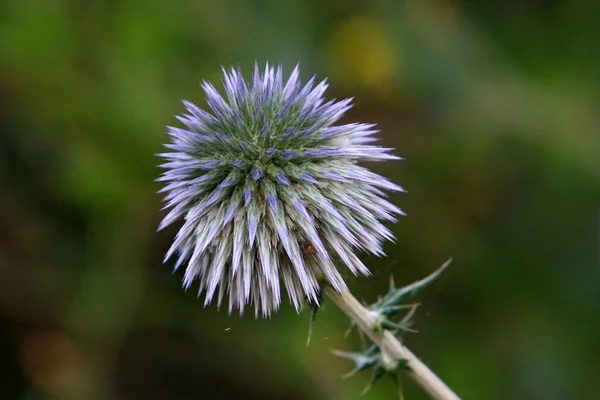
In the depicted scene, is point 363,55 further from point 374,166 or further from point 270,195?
point 270,195

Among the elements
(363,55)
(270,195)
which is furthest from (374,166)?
(270,195)

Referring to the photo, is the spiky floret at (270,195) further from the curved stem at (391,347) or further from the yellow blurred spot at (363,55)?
the yellow blurred spot at (363,55)

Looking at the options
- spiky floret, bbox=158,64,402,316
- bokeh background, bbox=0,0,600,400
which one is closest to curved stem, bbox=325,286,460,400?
spiky floret, bbox=158,64,402,316

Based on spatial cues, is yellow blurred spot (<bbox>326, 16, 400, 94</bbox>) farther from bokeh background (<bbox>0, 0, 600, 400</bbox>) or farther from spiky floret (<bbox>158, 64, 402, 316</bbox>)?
spiky floret (<bbox>158, 64, 402, 316</bbox>)

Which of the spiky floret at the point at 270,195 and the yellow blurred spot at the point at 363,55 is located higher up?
the yellow blurred spot at the point at 363,55

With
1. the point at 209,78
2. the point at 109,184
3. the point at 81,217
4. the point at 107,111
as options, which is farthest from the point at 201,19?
the point at 81,217

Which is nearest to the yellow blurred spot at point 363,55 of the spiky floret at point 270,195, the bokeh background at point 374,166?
the bokeh background at point 374,166
